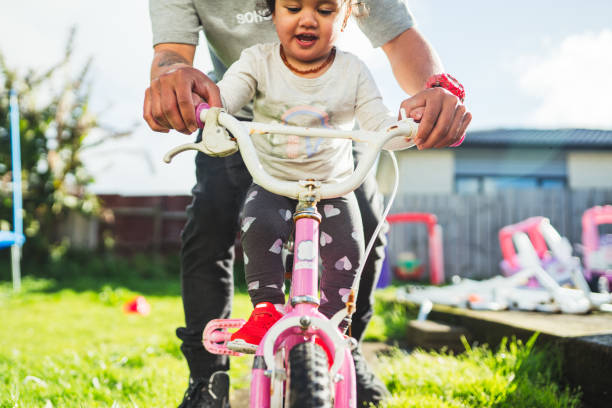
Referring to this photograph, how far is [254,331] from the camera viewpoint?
4.19 feet

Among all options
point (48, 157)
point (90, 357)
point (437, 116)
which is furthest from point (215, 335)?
point (48, 157)

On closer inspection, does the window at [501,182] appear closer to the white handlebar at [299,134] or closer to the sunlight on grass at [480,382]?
the sunlight on grass at [480,382]

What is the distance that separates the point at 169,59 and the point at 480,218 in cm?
938

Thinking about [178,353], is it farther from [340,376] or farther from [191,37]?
[340,376]

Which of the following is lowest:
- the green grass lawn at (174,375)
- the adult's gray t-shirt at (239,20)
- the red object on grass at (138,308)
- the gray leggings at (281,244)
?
the red object on grass at (138,308)

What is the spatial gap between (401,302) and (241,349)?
143 inches

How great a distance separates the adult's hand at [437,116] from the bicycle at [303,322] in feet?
0.12

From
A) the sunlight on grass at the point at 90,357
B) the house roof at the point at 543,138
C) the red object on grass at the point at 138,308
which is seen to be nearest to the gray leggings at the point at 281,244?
Result: the sunlight on grass at the point at 90,357

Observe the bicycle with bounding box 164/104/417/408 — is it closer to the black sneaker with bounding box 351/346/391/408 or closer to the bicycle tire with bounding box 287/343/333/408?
the bicycle tire with bounding box 287/343/333/408

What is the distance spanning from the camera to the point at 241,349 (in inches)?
49.9

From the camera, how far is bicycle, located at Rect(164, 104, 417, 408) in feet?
3.37

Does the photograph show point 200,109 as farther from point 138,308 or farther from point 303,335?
point 138,308

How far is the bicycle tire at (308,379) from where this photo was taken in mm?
979

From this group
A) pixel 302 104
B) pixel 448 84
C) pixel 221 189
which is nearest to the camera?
pixel 448 84
